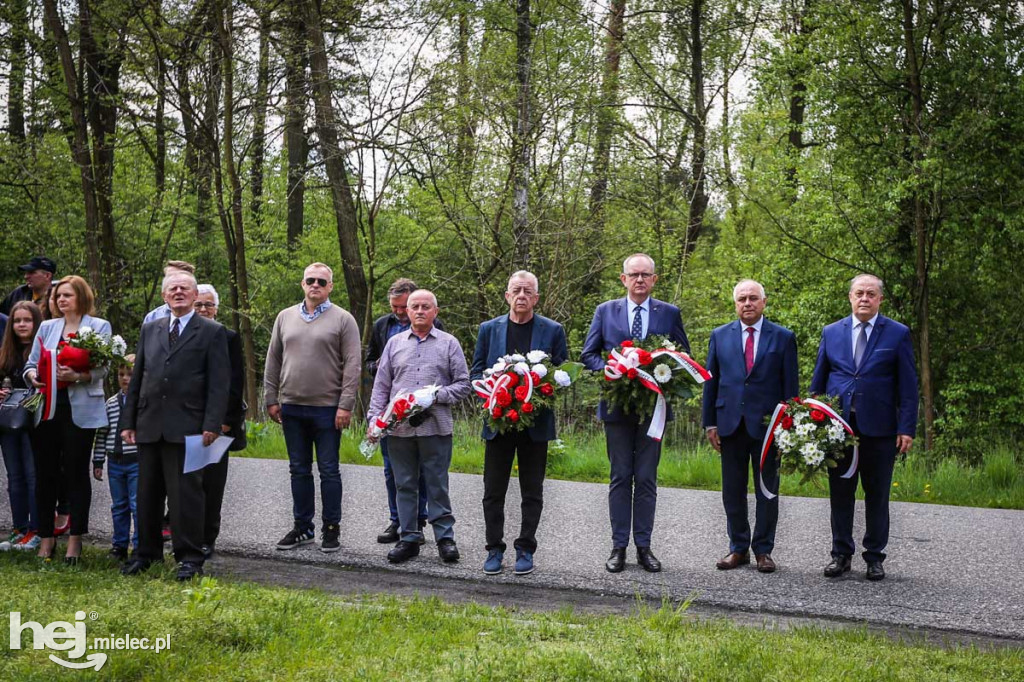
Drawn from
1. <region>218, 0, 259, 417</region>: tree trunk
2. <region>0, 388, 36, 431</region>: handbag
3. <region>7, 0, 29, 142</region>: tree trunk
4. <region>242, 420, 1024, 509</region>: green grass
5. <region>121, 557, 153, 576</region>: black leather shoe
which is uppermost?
<region>7, 0, 29, 142</region>: tree trunk

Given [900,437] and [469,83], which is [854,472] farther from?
[469,83]

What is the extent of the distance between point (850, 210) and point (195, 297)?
14.0 metres

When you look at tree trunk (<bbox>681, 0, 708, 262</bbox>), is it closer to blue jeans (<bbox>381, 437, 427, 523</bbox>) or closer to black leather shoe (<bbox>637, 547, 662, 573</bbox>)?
blue jeans (<bbox>381, 437, 427, 523</bbox>)

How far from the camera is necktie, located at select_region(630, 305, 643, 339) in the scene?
781cm

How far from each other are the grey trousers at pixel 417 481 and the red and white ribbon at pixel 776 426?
244 cm

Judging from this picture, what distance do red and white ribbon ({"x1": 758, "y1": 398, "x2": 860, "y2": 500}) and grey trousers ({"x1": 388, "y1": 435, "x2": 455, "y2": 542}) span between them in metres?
2.44

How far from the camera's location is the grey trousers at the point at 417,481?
782 cm

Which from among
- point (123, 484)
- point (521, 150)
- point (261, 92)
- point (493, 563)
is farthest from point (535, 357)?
point (261, 92)

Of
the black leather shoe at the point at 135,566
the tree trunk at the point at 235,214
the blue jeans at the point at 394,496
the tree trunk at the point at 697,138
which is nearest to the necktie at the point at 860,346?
the blue jeans at the point at 394,496

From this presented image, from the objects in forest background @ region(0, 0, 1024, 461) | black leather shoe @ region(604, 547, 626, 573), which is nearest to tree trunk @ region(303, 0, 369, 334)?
forest background @ region(0, 0, 1024, 461)

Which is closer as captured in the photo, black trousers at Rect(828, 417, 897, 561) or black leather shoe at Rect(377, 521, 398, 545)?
black trousers at Rect(828, 417, 897, 561)

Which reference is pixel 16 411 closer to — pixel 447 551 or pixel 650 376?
pixel 447 551

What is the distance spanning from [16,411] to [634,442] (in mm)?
4950

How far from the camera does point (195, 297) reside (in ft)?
24.6
